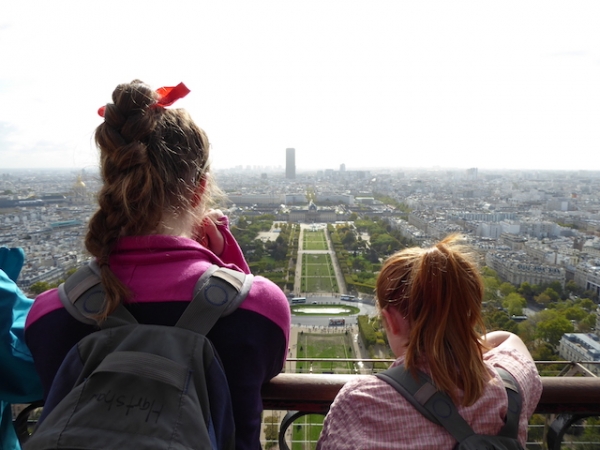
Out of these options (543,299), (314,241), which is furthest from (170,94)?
(314,241)

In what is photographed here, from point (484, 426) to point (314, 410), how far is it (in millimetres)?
241

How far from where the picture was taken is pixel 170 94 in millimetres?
464

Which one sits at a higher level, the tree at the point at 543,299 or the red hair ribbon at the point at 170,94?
the red hair ribbon at the point at 170,94

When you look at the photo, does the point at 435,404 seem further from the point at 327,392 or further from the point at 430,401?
the point at 327,392

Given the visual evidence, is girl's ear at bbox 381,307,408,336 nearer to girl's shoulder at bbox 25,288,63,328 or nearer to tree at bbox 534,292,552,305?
girl's shoulder at bbox 25,288,63,328

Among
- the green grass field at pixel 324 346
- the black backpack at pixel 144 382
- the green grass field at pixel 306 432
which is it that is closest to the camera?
the black backpack at pixel 144 382

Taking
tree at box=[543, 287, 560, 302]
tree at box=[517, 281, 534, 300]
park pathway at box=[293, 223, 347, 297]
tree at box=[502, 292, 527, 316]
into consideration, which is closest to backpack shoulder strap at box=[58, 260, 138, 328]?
tree at box=[502, 292, 527, 316]

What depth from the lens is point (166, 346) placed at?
35 centimetres

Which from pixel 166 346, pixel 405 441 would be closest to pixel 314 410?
pixel 405 441

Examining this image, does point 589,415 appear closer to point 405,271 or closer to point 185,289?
point 405,271

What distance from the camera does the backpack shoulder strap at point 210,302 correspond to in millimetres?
370

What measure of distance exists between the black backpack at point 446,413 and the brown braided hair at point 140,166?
0.98 ft

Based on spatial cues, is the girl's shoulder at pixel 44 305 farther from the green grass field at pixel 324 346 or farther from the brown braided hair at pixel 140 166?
the green grass field at pixel 324 346

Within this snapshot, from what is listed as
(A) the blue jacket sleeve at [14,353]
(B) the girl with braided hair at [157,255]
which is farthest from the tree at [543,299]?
(A) the blue jacket sleeve at [14,353]
